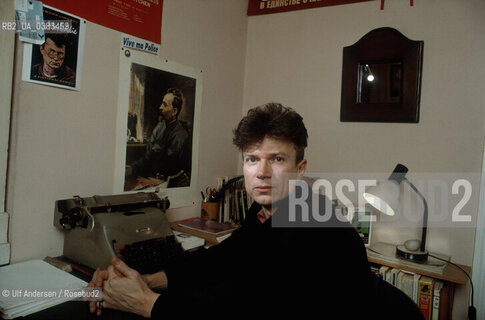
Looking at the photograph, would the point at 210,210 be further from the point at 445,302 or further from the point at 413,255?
the point at 445,302

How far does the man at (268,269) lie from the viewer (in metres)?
1.01

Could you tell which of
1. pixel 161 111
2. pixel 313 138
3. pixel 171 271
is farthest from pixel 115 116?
pixel 313 138

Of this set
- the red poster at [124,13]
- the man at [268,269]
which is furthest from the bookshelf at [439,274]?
the red poster at [124,13]

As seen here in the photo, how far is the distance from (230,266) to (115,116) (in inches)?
36.8

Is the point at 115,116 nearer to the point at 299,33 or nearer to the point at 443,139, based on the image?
the point at 299,33

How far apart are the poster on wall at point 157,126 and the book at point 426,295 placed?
137cm

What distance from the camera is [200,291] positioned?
55.5 inches

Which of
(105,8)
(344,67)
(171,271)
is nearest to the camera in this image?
(171,271)

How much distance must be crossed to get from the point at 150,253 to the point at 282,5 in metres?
1.96

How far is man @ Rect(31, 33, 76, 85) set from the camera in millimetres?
1453

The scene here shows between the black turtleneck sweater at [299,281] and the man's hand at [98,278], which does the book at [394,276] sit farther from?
the man's hand at [98,278]

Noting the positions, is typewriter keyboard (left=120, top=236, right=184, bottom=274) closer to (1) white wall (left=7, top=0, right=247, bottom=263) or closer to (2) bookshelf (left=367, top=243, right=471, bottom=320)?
(1) white wall (left=7, top=0, right=247, bottom=263)

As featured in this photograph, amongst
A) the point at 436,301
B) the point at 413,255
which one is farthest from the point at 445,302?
the point at 413,255

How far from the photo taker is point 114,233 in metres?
1.38
